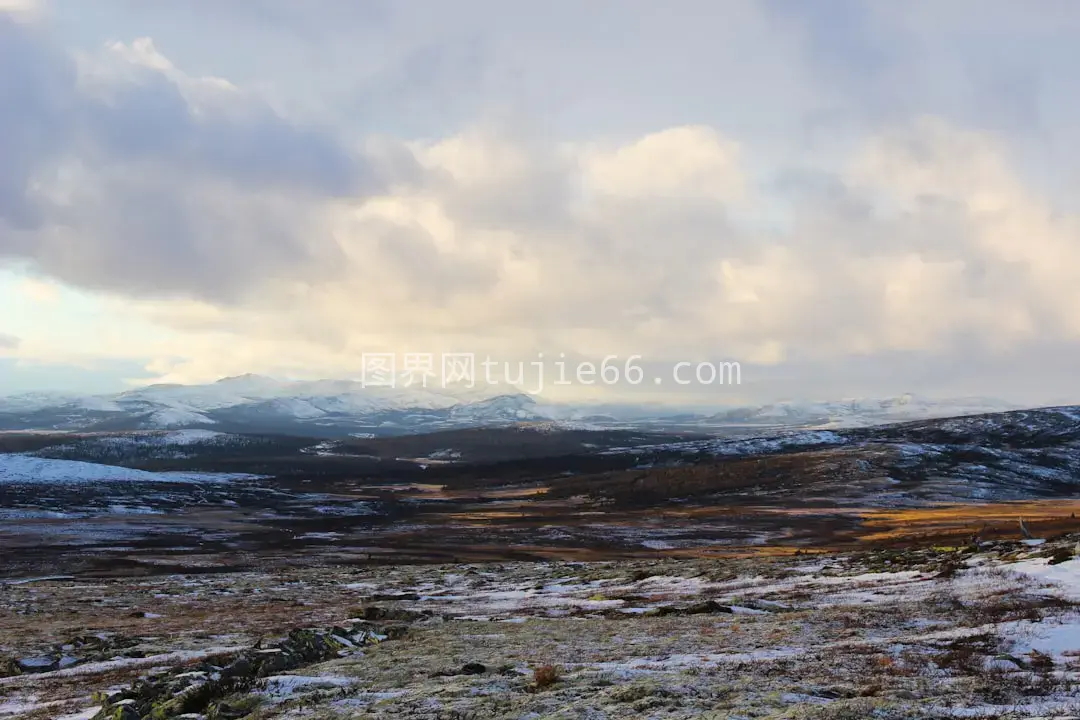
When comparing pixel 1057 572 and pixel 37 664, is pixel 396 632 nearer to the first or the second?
pixel 37 664

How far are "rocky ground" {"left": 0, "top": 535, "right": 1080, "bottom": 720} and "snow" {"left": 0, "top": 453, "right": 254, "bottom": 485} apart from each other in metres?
159

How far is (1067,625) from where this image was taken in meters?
16.3

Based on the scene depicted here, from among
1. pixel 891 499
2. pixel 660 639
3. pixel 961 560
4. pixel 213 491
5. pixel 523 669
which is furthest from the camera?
pixel 213 491

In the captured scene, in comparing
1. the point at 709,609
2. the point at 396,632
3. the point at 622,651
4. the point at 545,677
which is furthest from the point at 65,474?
the point at 545,677

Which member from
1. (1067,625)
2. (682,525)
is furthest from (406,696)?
(682,525)

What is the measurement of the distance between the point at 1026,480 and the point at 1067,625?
16238cm

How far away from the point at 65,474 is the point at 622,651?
→ 204 metres

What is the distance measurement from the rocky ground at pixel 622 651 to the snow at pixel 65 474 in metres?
159

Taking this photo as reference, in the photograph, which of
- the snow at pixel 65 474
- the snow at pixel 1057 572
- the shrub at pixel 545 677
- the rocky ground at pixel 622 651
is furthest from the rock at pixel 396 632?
the snow at pixel 65 474

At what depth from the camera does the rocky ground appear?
1205cm

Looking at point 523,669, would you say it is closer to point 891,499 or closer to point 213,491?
point 891,499

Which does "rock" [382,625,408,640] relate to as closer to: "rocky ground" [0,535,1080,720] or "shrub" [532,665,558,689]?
"rocky ground" [0,535,1080,720]

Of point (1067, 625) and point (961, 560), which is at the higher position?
point (1067, 625)

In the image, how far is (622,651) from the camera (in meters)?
18.4
